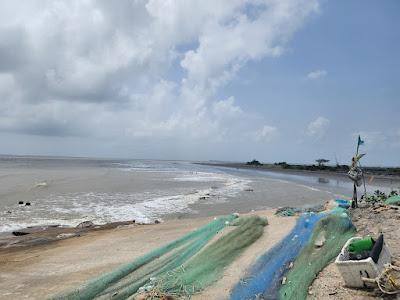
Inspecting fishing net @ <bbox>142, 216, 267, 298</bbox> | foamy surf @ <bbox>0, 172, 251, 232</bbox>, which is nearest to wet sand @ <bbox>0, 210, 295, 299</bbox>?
fishing net @ <bbox>142, 216, 267, 298</bbox>

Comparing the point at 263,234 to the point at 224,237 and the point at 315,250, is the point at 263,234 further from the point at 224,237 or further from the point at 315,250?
the point at 315,250

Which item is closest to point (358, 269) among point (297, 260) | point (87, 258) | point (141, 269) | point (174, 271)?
point (297, 260)

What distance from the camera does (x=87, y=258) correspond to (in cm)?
954

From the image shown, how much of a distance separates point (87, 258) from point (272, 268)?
5.04m

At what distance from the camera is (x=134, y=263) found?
7.39 m

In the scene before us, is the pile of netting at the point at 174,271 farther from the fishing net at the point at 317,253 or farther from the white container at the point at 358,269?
the white container at the point at 358,269

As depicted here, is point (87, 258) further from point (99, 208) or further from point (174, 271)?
point (99, 208)

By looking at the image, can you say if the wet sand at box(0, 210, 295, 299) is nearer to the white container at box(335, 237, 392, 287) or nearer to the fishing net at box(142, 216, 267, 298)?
the fishing net at box(142, 216, 267, 298)

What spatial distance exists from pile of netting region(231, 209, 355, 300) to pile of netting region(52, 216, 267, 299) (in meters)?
0.73

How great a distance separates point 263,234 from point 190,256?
2.44 meters

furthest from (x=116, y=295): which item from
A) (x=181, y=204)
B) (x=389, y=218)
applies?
(x=181, y=204)

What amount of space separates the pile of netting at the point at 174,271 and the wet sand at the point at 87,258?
235mm

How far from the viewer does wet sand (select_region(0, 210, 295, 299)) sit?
7.25 m

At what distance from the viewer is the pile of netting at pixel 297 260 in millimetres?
5957
